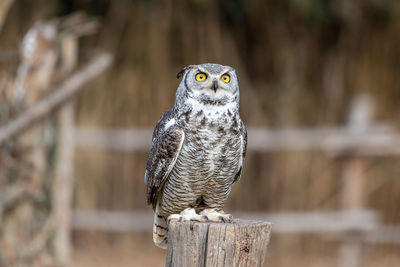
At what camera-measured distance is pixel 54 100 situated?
4180 mm

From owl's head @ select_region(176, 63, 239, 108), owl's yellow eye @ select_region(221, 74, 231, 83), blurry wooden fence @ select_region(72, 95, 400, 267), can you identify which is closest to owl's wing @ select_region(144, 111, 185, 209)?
owl's head @ select_region(176, 63, 239, 108)

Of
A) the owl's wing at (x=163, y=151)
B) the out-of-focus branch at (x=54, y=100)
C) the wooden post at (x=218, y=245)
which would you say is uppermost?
the out-of-focus branch at (x=54, y=100)

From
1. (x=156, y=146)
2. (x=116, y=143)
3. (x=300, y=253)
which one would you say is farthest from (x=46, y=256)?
(x=300, y=253)

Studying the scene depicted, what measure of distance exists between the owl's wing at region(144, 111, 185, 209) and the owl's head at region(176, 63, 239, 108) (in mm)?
157

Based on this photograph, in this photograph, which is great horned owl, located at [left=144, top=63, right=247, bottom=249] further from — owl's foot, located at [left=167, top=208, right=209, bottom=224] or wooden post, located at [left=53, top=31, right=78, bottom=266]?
wooden post, located at [left=53, top=31, right=78, bottom=266]


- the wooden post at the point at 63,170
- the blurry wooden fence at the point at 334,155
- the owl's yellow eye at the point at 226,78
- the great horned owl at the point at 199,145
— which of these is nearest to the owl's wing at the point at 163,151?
the great horned owl at the point at 199,145

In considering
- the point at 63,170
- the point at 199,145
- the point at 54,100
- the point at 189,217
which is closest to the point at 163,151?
the point at 199,145

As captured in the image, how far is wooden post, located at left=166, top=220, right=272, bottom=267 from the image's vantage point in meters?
2.22

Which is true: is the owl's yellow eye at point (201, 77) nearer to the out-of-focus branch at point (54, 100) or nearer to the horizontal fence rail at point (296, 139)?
the out-of-focus branch at point (54, 100)

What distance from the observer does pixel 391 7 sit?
7195 mm

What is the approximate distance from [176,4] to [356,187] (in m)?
2.86

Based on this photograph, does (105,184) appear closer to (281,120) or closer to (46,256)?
(281,120)

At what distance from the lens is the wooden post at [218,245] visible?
222cm

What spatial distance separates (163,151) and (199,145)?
19cm
